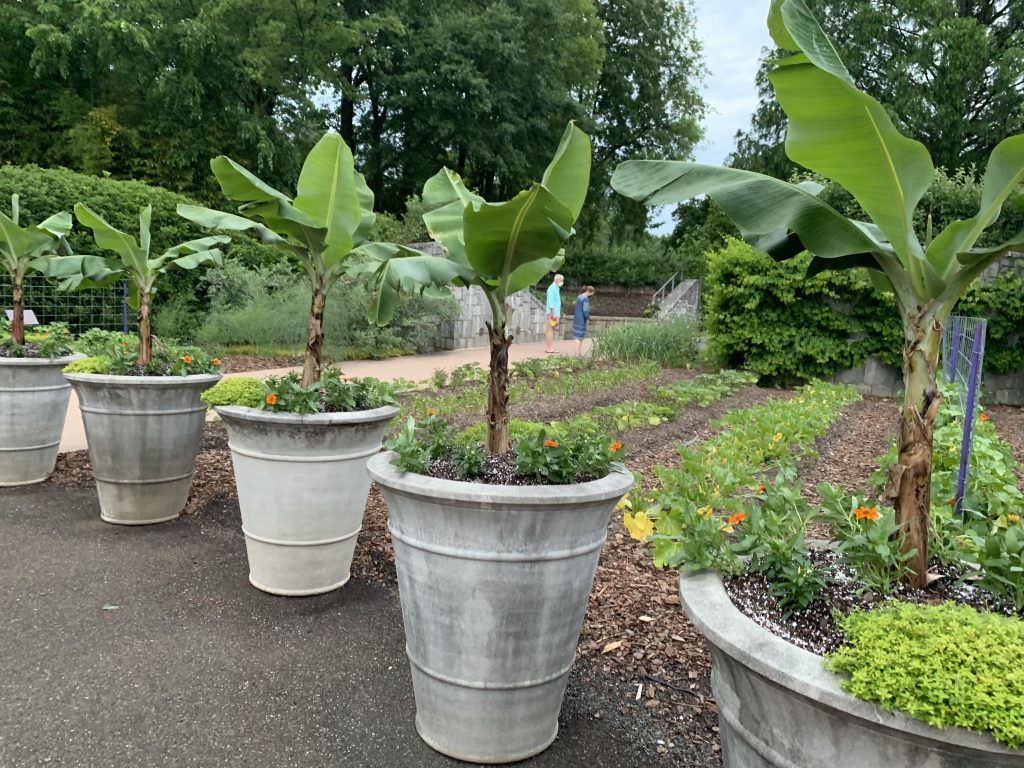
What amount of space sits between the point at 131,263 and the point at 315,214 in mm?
1934

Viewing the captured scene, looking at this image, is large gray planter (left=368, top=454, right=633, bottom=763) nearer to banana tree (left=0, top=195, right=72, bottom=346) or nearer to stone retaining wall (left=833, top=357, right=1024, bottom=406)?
banana tree (left=0, top=195, right=72, bottom=346)

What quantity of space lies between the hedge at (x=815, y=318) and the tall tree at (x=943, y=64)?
45.8 ft

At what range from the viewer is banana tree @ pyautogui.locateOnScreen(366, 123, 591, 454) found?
2498 millimetres

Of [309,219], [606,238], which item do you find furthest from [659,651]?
[606,238]

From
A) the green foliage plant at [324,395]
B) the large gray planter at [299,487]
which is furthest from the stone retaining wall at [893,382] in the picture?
the large gray planter at [299,487]

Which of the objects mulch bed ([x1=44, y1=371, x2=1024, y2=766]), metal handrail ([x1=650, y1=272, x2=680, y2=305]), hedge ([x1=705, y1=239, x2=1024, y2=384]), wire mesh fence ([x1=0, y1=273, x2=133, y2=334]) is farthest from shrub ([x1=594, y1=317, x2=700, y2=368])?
metal handrail ([x1=650, y1=272, x2=680, y2=305])

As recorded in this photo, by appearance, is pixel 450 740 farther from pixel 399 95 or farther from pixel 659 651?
pixel 399 95

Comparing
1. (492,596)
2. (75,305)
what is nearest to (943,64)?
(75,305)

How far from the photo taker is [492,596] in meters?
2.38

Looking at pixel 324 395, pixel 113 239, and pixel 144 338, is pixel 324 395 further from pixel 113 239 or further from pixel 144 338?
pixel 113 239

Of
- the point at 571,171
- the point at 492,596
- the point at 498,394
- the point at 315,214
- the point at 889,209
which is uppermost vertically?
the point at 571,171

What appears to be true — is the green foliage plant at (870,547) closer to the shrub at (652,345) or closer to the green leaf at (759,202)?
the green leaf at (759,202)

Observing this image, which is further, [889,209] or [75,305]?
[75,305]

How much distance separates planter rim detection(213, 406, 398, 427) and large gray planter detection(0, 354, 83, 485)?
2789 millimetres
